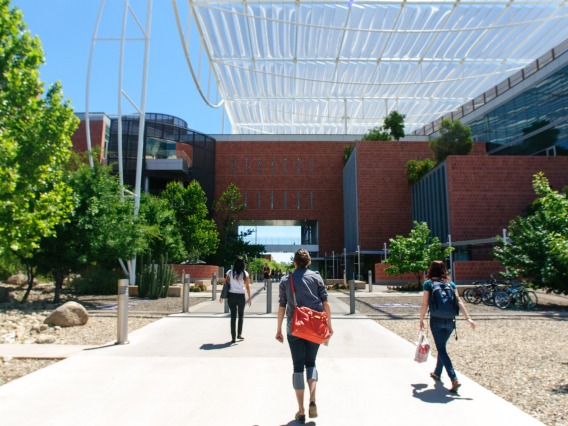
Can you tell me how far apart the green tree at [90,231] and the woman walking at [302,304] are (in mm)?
11391

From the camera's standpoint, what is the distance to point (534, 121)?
35625mm

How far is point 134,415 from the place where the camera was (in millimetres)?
4562

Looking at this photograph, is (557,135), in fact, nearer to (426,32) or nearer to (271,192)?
(426,32)

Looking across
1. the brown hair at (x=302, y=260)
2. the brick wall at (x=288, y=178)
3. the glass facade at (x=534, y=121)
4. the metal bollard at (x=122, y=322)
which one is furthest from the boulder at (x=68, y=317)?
the brick wall at (x=288, y=178)

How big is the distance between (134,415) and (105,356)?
9.80 feet

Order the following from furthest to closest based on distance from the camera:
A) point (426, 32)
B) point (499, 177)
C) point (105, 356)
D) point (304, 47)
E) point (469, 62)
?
point (469, 62) < point (304, 47) < point (426, 32) < point (499, 177) < point (105, 356)

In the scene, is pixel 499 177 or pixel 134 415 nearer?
pixel 134 415

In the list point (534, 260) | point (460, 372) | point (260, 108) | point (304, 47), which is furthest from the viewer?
point (260, 108)

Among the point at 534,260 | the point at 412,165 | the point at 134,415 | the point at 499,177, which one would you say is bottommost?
the point at 134,415

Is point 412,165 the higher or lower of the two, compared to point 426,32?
lower

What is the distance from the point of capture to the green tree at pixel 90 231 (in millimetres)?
15047

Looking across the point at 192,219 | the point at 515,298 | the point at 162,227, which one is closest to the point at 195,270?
the point at 192,219

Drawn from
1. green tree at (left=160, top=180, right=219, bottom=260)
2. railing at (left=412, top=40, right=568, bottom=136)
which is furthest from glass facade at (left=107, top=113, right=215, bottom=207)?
railing at (left=412, top=40, right=568, bottom=136)

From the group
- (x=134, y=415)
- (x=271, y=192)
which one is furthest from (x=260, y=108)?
(x=134, y=415)
